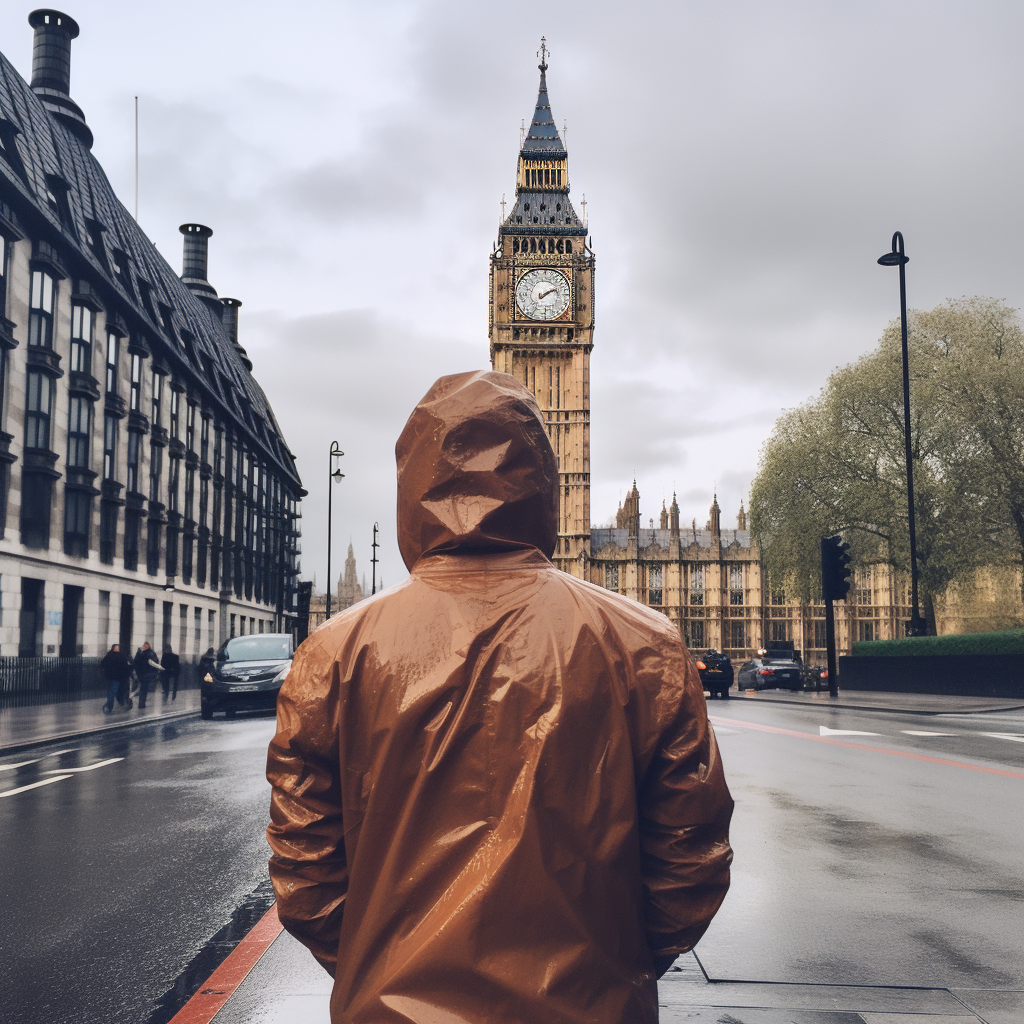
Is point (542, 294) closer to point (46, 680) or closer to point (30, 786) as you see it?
point (46, 680)

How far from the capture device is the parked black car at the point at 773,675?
120 ft

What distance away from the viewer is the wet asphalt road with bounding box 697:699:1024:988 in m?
4.26

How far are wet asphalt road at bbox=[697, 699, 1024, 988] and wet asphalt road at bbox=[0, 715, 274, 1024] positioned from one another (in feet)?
8.09

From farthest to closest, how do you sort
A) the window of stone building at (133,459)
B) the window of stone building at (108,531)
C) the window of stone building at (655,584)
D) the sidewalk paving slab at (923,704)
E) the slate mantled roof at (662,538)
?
the slate mantled roof at (662,538) < the window of stone building at (655,584) < the window of stone building at (133,459) < the window of stone building at (108,531) < the sidewalk paving slab at (923,704)

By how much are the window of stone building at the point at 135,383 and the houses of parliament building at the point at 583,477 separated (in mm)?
55145

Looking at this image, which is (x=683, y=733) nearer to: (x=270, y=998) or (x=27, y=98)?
(x=270, y=998)

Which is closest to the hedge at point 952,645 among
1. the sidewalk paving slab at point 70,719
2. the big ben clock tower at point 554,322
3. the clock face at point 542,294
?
the sidewalk paving slab at point 70,719

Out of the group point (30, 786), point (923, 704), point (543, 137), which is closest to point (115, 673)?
point (30, 786)

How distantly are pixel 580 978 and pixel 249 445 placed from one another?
58025 mm

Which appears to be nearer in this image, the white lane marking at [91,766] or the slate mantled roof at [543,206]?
the white lane marking at [91,766]

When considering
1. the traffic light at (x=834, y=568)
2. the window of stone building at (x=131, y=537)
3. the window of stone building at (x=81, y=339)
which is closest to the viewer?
the traffic light at (x=834, y=568)

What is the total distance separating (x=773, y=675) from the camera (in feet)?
121

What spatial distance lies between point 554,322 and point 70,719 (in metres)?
76.4

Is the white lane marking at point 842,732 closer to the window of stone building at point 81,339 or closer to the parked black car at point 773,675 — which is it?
the parked black car at point 773,675
